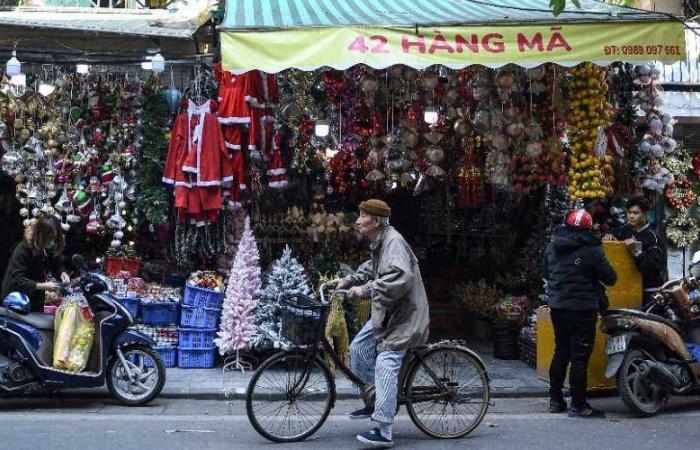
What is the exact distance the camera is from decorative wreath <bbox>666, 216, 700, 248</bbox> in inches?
466

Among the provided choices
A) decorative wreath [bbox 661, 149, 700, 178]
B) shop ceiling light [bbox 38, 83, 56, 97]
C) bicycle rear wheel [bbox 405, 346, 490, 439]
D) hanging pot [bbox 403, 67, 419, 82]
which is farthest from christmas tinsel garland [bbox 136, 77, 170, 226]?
decorative wreath [bbox 661, 149, 700, 178]

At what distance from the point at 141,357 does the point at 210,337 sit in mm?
1483

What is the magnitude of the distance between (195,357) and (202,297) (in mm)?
662

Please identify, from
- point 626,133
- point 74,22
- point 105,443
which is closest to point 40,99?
point 74,22

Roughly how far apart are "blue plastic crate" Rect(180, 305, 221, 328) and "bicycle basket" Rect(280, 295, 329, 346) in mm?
3172

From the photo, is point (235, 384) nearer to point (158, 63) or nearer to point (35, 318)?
point (35, 318)

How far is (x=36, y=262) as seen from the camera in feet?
24.1

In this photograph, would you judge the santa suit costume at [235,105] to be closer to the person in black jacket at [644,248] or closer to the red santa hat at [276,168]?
the red santa hat at [276,168]

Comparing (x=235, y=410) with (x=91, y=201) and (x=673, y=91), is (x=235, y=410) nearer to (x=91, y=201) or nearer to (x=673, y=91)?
(x=91, y=201)

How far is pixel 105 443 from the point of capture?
Result: 231 inches

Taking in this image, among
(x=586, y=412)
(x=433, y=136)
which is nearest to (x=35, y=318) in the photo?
(x=433, y=136)

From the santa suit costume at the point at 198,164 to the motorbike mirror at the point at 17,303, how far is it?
2.13 meters

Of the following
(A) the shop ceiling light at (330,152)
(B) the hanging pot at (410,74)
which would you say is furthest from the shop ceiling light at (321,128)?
(B) the hanging pot at (410,74)

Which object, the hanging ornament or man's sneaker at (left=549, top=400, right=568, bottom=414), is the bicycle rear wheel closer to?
man's sneaker at (left=549, top=400, right=568, bottom=414)
